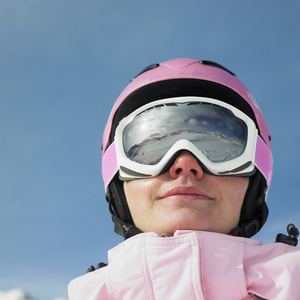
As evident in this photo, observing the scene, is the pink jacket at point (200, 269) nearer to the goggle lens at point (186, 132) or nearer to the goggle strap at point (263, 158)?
the goggle lens at point (186, 132)

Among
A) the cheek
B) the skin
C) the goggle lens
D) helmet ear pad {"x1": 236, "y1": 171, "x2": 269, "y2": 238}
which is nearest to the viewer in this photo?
the skin

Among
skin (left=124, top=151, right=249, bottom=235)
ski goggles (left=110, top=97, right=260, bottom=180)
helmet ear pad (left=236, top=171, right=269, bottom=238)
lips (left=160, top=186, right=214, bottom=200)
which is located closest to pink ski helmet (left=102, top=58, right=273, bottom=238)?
helmet ear pad (left=236, top=171, right=269, bottom=238)

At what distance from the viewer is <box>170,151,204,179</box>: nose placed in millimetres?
2766

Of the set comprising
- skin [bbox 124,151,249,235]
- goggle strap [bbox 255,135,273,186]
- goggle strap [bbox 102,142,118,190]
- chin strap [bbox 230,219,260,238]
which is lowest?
chin strap [bbox 230,219,260,238]

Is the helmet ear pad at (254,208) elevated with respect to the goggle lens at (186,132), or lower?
lower

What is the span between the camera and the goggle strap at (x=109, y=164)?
10.5ft

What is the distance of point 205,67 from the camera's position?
137 inches

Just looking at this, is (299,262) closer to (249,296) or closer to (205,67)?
(249,296)

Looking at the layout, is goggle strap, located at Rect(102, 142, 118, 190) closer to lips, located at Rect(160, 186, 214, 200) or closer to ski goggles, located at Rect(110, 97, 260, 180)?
ski goggles, located at Rect(110, 97, 260, 180)

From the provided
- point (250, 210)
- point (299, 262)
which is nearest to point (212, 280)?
point (299, 262)

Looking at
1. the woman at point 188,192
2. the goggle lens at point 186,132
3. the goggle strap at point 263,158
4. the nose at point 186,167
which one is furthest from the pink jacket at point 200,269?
the goggle strap at point 263,158

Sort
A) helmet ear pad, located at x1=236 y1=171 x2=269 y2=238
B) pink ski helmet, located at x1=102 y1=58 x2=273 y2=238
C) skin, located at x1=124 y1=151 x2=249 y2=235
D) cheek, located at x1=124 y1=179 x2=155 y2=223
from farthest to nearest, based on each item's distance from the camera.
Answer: pink ski helmet, located at x1=102 y1=58 x2=273 y2=238
helmet ear pad, located at x1=236 y1=171 x2=269 y2=238
cheek, located at x1=124 y1=179 x2=155 y2=223
skin, located at x1=124 y1=151 x2=249 y2=235

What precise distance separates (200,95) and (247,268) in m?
1.38

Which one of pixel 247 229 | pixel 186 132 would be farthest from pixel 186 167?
pixel 247 229
